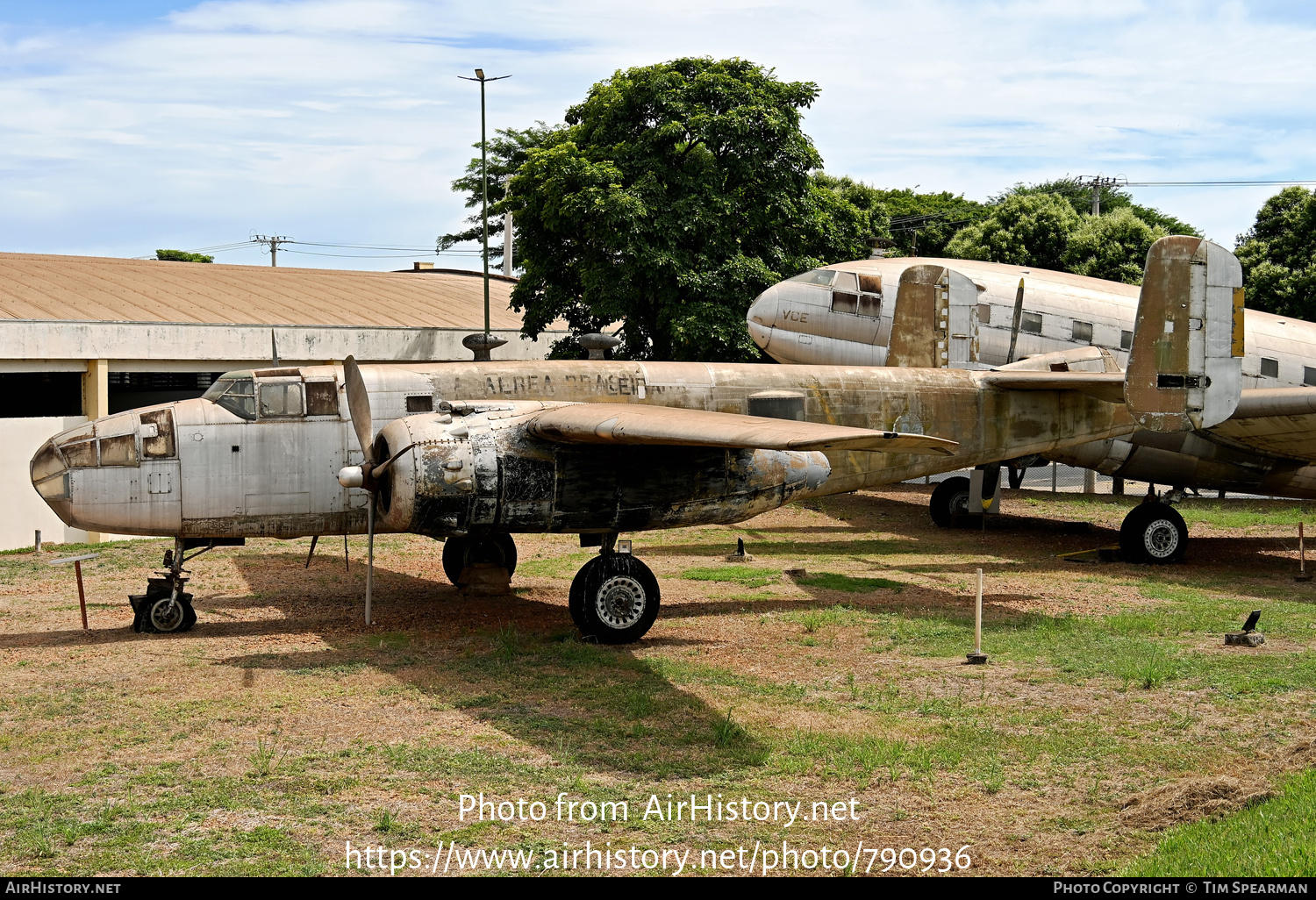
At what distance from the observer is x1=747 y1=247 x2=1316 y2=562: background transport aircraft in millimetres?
21938

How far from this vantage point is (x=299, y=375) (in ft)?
53.8

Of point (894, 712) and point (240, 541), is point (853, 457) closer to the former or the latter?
point (894, 712)

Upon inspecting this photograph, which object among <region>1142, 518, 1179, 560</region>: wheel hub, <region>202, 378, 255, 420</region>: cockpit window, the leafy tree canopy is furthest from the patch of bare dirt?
the leafy tree canopy

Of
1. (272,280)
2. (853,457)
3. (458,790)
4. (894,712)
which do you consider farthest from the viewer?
(272,280)

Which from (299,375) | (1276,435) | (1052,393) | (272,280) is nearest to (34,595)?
(299,375)

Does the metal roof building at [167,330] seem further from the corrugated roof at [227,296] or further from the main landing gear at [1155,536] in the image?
the main landing gear at [1155,536]

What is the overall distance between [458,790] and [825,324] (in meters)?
19.2

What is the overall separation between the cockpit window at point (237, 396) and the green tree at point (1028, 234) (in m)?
38.6

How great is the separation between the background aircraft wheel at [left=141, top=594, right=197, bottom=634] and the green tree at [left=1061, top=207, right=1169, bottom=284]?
3938cm

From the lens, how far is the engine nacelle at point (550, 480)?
1420cm

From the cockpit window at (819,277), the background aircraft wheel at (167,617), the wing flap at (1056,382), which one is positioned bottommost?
the background aircraft wheel at (167,617)

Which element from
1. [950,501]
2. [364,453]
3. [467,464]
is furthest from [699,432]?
[950,501]

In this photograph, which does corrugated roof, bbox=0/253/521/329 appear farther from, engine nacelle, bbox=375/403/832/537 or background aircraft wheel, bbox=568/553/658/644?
background aircraft wheel, bbox=568/553/658/644

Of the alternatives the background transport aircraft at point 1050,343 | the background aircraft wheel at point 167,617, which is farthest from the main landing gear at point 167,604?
the background transport aircraft at point 1050,343
